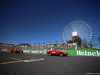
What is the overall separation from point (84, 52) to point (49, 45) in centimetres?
1176

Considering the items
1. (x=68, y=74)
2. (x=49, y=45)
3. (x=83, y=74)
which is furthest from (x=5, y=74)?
(x=49, y=45)

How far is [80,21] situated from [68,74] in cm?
3739

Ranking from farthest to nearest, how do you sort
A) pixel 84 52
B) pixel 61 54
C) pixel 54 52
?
pixel 84 52, pixel 54 52, pixel 61 54

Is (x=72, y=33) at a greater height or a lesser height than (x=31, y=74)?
greater

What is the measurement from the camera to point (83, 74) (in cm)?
320

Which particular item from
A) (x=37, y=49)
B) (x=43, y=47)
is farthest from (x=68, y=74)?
(x=37, y=49)

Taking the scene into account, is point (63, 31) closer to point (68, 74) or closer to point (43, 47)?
point (43, 47)

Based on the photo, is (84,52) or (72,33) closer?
(84,52)

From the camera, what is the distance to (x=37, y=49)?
92.5 feet

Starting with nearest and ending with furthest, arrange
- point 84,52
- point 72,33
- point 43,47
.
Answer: point 84,52 → point 43,47 → point 72,33

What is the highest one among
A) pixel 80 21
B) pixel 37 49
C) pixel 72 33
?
pixel 80 21

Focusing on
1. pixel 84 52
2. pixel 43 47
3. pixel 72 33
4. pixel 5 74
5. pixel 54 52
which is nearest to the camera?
pixel 5 74

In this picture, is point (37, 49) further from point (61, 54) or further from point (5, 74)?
point (5, 74)

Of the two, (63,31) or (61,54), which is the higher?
(63,31)
